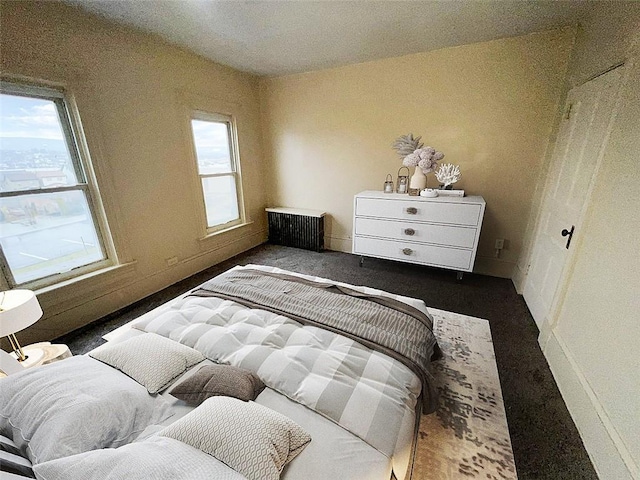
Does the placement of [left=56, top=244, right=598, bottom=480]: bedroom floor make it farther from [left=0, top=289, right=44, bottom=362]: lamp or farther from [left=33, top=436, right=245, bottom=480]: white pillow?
[left=33, top=436, right=245, bottom=480]: white pillow

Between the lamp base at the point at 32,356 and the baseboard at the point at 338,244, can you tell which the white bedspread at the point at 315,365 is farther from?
the baseboard at the point at 338,244

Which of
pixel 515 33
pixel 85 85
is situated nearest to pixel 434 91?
pixel 515 33

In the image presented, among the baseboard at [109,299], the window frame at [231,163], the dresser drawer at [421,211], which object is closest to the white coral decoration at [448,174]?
the dresser drawer at [421,211]

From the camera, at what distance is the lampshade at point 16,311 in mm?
1193

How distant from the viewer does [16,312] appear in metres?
1.23

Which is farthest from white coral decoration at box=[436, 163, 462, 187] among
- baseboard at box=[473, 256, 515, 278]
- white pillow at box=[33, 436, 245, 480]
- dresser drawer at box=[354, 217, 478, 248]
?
white pillow at box=[33, 436, 245, 480]

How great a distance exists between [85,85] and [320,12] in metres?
1.86

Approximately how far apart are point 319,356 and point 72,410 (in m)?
0.82

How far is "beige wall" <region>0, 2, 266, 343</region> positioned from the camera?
70.6 inches

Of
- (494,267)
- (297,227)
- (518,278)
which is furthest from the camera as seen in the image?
(297,227)

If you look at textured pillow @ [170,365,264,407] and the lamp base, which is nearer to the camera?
textured pillow @ [170,365,264,407]

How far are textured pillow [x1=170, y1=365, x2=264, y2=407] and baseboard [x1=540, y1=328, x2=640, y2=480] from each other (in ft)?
4.93

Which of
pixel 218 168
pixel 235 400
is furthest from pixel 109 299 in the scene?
pixel 235 400

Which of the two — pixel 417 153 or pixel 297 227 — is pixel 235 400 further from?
pixel 297 227
